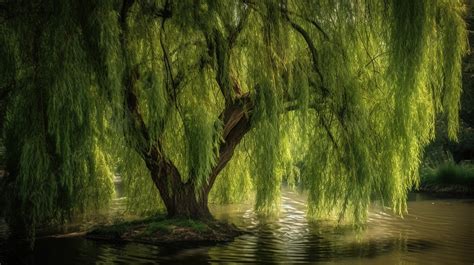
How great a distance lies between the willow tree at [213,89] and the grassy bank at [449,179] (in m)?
11.2

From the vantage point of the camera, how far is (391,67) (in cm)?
794

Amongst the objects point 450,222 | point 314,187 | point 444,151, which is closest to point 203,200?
point 314,187

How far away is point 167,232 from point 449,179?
1444cm

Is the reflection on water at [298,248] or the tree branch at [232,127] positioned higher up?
the tree branch at [232,127]

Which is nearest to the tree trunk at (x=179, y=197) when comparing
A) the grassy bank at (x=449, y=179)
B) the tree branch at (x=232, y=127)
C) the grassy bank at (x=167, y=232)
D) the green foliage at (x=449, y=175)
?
the grassy bank at (x=167, y=232)

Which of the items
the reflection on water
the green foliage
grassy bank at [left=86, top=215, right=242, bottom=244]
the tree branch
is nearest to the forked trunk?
grassy bank at [left=86, top=215, right=242, bottom=244]

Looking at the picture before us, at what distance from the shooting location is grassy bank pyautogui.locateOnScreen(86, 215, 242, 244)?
918cm

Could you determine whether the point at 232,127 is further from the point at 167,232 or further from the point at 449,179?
the point at 449,179

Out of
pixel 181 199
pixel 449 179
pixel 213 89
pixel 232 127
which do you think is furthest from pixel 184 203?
pixel 449 179

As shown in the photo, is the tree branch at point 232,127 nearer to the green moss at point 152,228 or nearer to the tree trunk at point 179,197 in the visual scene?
the tree trunk at point 179,197

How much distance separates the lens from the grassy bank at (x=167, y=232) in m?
9.18

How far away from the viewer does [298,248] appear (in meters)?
8.84

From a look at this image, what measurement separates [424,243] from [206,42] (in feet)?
16.7

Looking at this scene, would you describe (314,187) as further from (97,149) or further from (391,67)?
(97,149)
